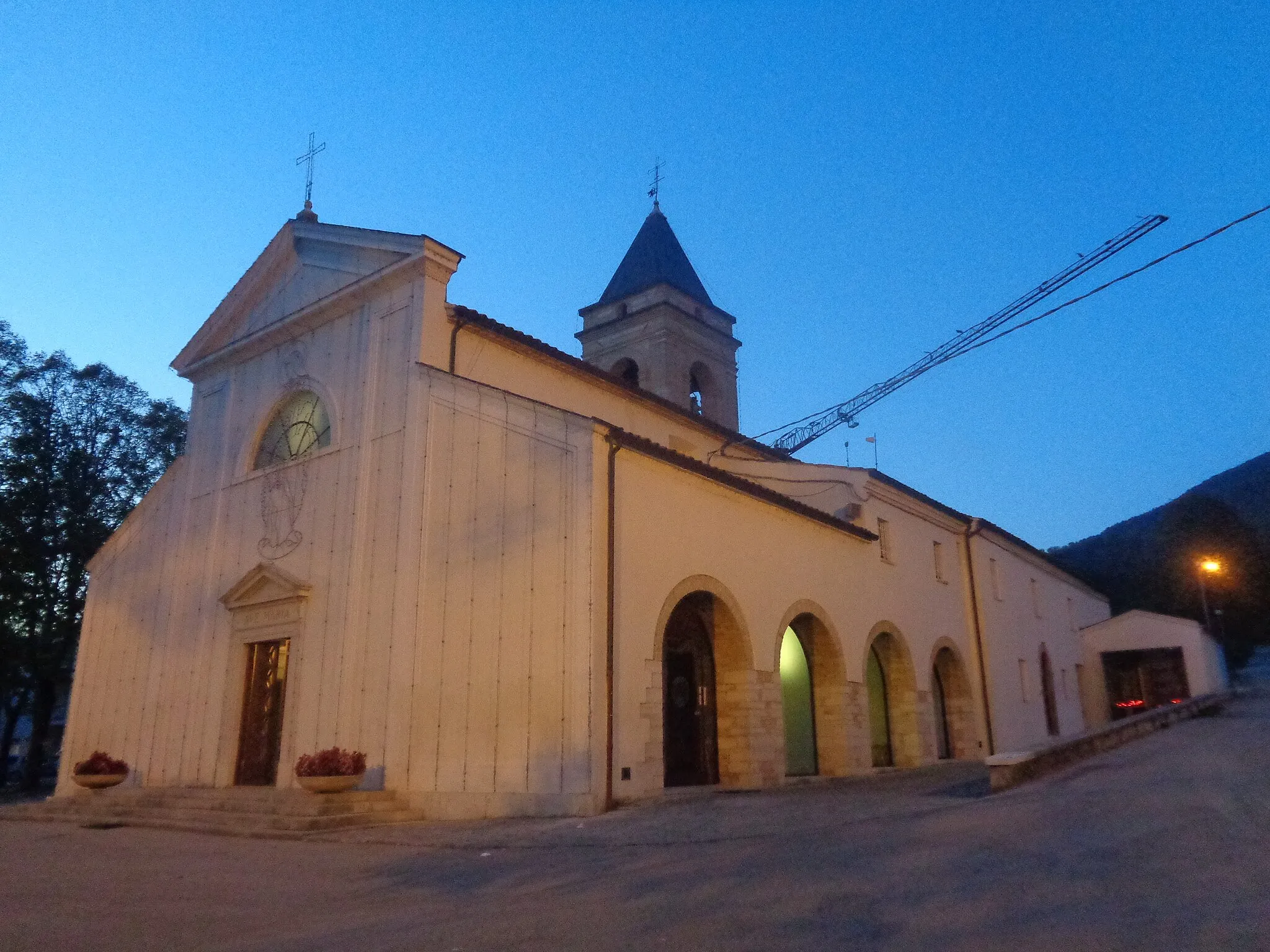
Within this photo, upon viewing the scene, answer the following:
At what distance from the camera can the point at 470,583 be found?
500 inches

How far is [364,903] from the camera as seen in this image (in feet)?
21.5

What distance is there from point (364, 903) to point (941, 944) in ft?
13.0

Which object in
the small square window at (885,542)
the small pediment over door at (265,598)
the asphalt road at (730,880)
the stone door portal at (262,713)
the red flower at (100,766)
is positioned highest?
the small square window at (885,542)

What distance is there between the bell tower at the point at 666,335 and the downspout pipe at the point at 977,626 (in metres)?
7.02

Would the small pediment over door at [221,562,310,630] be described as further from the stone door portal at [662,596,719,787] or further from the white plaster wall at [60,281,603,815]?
the stone door portal at [662,596,719,787]

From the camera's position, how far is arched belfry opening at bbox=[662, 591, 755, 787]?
14031 millimetres

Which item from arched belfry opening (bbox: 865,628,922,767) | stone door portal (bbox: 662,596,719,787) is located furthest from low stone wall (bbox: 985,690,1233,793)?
arched belfry opening (bbox: 865,628,922,767)

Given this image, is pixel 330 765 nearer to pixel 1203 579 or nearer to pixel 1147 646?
pixel 1147 646

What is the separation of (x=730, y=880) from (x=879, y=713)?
13.8 m

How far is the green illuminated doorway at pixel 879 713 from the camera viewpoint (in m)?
19.0

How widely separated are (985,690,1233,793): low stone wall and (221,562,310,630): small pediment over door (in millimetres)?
10117

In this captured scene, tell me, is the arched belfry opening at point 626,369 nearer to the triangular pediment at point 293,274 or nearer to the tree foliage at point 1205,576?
the triangular pediment at point 293,274

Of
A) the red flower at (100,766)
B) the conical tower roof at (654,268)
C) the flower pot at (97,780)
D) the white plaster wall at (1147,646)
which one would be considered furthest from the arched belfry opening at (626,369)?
the white plaster wall at (1147,646)

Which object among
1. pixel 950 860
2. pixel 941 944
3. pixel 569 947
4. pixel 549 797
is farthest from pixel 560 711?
pixel 941 944
